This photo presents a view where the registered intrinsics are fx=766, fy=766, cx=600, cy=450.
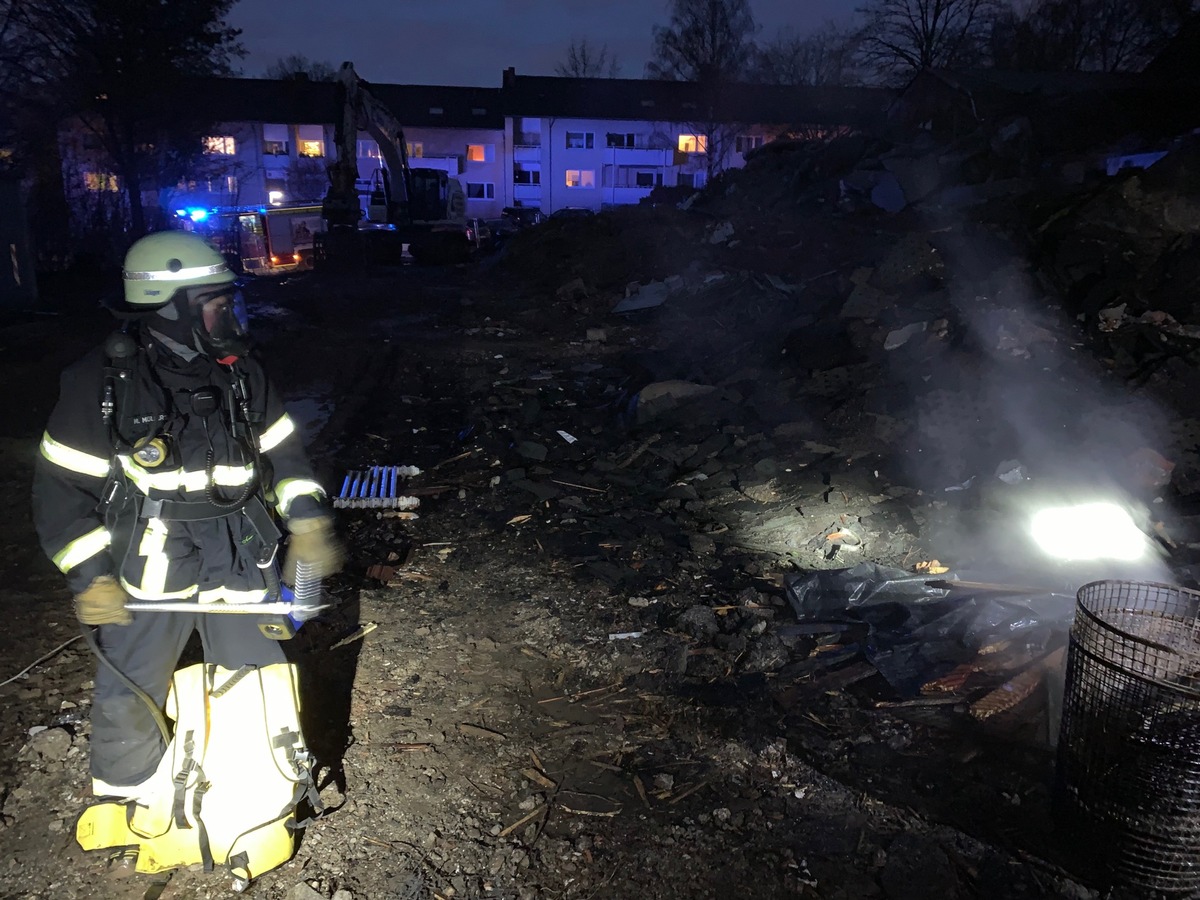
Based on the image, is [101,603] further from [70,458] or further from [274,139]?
[274,139]

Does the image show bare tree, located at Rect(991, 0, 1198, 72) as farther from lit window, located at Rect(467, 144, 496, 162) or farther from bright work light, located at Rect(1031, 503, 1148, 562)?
bright work light, located at Rect(1031, 503, 1148, 562)

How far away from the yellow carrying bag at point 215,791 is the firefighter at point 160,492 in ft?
0.25

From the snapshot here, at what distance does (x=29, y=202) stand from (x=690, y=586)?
765 inches

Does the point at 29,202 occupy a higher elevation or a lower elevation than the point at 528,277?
higher

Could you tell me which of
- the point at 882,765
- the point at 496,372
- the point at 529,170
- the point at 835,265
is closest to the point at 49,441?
the point at 882,765

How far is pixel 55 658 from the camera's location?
4227 millimetres

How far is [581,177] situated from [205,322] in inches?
1829

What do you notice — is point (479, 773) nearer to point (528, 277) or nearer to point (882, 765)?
point (882, 765)

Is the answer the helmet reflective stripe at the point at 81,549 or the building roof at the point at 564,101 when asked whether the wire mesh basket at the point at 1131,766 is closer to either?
the helmet reflective stripe at the point at 81,549

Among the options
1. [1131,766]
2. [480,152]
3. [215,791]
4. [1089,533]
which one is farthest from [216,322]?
[480,152]

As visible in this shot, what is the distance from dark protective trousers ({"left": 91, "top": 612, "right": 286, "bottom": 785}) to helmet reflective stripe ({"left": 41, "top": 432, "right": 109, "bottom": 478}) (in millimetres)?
534

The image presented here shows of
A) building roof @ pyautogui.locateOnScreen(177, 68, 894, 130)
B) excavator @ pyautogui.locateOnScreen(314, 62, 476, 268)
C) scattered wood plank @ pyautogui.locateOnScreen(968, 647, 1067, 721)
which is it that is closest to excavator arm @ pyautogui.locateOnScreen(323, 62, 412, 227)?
excavator @ pyautogui.locateOnScreen(314, 62, 476, 268)

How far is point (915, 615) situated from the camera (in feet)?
15.3

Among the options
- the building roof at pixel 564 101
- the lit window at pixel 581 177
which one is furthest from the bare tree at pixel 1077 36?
the lit window at pixel 581 177
